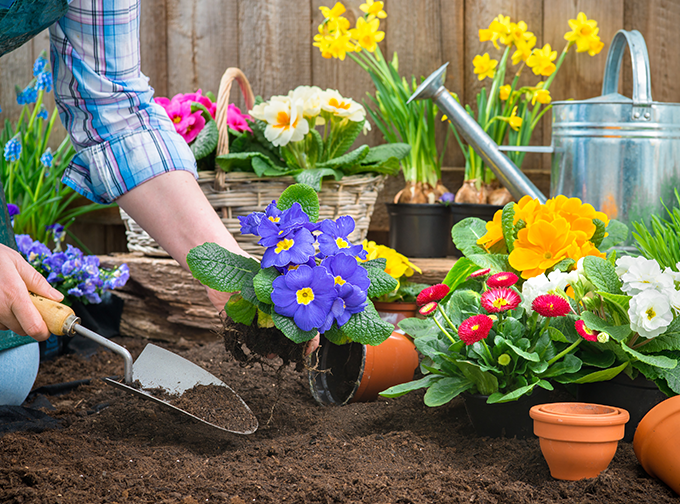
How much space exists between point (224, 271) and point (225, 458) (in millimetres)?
307

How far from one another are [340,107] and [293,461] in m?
1.11

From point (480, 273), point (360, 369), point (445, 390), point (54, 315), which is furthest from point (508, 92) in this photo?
point (54, 315)

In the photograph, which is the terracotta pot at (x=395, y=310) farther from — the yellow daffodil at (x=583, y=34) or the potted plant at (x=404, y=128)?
the yellow daffodil at (x=583, y=34)

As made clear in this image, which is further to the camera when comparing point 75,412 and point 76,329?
point 75,412

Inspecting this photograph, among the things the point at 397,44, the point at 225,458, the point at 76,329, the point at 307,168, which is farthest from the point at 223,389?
the point at 397,44

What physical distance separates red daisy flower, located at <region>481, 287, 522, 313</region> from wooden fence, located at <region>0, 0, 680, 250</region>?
133cm

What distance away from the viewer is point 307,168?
1.79m

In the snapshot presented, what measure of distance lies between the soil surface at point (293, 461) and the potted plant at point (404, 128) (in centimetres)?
81

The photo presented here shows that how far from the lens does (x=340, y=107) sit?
5.71ft

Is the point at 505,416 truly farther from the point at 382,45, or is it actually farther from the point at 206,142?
the point at 382,45

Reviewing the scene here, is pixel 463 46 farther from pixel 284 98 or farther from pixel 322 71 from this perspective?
pixel 284 98

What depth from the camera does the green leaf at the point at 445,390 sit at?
0.98 m

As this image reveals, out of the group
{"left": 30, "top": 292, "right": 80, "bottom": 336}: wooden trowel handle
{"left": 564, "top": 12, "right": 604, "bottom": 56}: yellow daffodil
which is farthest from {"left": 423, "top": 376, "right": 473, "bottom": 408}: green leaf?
{"left": 564, "top": 12, "right": 604, "bottom": 56}: yellow daffodil

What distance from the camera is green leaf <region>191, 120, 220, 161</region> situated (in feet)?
5.69
